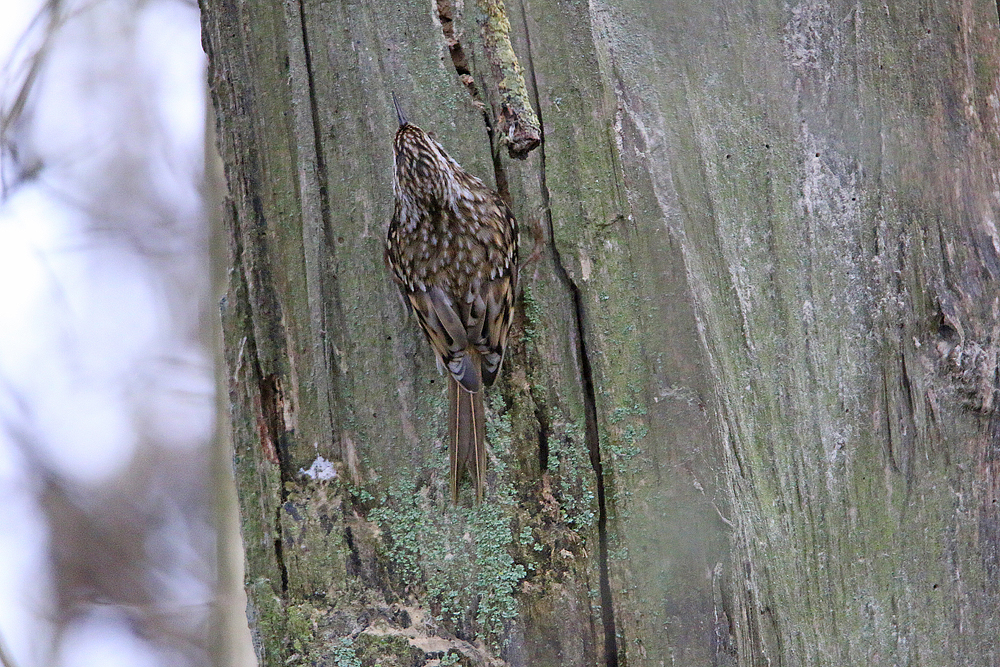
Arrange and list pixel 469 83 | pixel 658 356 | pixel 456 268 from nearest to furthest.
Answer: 1. pixel 658 356
2. pixel 469 83
3. pixel 456 268

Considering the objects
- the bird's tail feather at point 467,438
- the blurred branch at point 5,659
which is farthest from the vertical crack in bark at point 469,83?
the blurred branch at point 5,659

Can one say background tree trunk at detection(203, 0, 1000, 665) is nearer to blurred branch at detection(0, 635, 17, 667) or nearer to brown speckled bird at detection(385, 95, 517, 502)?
brown speckled bird at detection(385, 95, 517, 502)

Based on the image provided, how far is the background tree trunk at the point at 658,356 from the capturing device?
160cm

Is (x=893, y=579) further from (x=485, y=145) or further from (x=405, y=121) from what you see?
(x=405, y=121)

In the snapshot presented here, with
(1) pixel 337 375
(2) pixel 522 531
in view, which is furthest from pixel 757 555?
(1) pixel 337 375

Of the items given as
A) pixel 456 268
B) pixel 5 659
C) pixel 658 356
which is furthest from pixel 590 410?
pixel 5 659

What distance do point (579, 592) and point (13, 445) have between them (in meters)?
3.34

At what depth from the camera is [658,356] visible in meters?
1.65

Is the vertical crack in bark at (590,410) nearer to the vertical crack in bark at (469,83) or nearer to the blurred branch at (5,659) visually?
the vertical crack in bark at (469,83)

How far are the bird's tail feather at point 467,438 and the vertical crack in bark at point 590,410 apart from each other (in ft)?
0.68

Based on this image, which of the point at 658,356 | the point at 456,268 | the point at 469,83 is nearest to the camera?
the point at 658,356

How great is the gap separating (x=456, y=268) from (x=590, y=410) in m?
0.63

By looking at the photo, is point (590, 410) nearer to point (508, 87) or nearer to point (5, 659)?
point (508, 87)

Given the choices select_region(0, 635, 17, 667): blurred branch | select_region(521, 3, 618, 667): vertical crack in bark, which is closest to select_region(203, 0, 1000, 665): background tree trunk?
select_region(521, 3, 618, 667): vertical crack in bark
